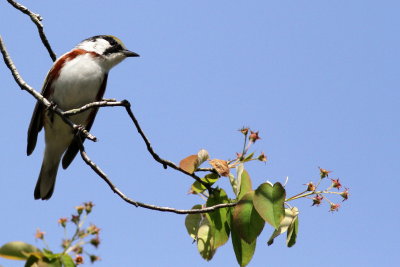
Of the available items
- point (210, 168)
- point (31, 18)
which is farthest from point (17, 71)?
point (210, 168)

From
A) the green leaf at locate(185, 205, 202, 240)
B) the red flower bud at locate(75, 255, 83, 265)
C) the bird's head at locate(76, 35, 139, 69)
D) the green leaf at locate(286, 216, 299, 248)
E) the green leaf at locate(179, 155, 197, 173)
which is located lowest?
the red flower bud at locate(75, 255, 83, 265)

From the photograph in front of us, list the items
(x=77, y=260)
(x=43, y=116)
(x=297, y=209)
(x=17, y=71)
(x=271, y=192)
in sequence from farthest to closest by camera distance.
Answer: (x=43, y=116), (x=17, y=71), (x=297, y=209), (x=271, y=192), (x=77, y=260)

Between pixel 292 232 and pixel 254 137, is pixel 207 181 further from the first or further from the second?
pixel 292 232

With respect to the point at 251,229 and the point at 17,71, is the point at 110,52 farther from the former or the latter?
the point at 251,229

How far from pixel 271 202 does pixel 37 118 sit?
3697 millimetres

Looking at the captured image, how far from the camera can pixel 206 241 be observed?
3672 mm

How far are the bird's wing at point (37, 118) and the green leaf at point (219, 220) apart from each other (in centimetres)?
302

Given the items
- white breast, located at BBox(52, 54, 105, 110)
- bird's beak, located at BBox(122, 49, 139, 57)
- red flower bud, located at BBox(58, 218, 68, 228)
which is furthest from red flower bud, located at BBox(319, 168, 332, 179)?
bird's beak, located at BBox(122, 49, 139, 57)

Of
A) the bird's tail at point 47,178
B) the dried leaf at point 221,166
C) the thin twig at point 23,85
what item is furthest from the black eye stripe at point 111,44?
the dried leaf at point 221,166

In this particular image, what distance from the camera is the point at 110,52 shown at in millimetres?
6445

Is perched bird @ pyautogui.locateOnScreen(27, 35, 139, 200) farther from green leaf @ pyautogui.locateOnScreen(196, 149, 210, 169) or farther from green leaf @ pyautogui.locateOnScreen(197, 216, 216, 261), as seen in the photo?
green leaf @ pyautogui.locateOnScreen(197, 216, 216, 261)

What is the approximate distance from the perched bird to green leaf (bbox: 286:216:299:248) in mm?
2910

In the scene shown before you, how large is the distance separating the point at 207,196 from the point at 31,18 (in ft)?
6.88

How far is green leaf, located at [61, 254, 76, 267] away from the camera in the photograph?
8.07 ft
